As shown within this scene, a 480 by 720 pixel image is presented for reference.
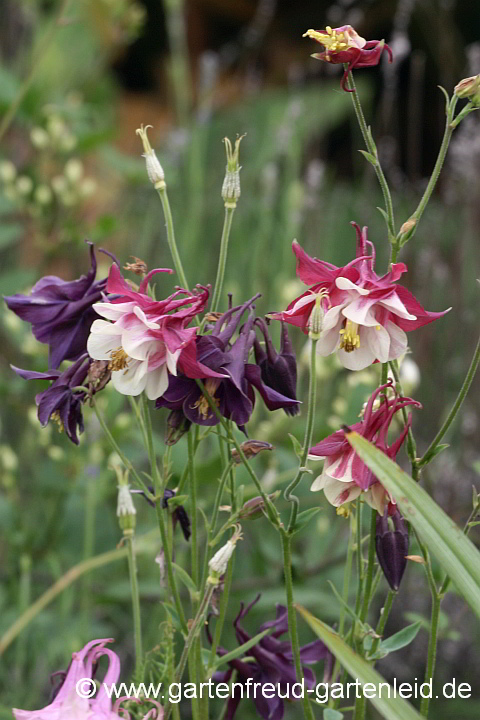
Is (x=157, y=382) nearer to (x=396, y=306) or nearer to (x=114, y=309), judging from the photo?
(x=114, y=309)

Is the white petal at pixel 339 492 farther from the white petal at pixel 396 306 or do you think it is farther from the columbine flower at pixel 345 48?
the columbine flower at pixel 345 48

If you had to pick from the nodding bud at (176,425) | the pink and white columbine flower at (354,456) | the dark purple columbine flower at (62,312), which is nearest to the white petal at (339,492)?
the pink and white columbine flower at (354,456)

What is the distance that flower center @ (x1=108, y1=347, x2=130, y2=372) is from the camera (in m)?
0.56

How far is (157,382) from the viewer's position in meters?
0.56

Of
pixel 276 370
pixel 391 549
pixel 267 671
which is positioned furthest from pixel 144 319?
pixel 267 671

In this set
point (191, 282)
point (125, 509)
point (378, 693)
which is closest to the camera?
point (378, 693)

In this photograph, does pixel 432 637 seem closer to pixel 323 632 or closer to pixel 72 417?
pixel 323 632

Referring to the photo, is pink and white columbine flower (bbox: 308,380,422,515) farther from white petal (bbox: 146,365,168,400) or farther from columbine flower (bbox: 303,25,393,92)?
columbine flower (bbox: 303,25,393,92)

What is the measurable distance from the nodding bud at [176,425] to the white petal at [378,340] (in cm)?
13

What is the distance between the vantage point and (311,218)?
7.18 feet

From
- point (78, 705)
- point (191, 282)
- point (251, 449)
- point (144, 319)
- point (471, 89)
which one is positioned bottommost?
point (191, 282)

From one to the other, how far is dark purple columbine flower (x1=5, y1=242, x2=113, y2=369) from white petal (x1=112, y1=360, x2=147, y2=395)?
84 millimetres

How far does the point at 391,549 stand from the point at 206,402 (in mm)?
158

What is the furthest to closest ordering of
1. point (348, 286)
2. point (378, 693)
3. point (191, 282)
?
point (191, 282) → point (348, 286) → point (378, 693)
